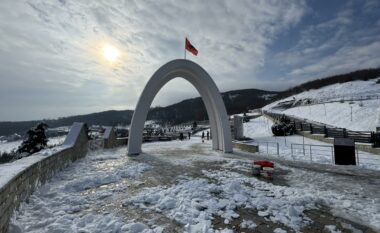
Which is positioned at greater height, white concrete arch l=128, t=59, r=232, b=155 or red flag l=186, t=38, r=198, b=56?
red flag l=186, t=38, r=198, b=56

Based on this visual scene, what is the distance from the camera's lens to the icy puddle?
15.5 ft

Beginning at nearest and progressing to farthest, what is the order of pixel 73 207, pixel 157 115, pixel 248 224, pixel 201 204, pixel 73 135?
1. pixel 248 224
2. pixel 73 207
3. pixel 201 204
4. pixel 73 135
5. pixel 157 115

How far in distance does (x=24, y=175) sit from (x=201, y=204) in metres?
4.57

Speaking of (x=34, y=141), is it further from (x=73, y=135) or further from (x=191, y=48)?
(x=191, y=48)

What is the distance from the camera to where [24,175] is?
556 cm

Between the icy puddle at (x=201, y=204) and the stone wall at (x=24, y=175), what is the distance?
324mm

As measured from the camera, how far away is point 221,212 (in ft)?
17.9

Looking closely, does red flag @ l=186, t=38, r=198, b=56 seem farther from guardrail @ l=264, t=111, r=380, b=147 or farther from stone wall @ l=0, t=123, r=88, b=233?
guardrail @ l=264, t=111, r=380, b=147

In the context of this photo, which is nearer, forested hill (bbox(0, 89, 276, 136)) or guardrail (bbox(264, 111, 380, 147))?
guardrail (bbox(264, 111, 380, 147))

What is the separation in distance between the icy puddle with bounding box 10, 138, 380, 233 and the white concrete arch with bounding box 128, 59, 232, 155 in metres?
7.27

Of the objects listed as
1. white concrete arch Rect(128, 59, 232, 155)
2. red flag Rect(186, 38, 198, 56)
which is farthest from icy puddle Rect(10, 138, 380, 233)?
red flag Rect(186, 38, 198, 56)

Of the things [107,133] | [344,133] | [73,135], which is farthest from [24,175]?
[344,133]

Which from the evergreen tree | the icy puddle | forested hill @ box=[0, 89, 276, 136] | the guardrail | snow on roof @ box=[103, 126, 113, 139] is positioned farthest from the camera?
forested hill @ box=[0, 89, 276, 136]

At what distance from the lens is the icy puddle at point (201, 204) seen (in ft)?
15.5
